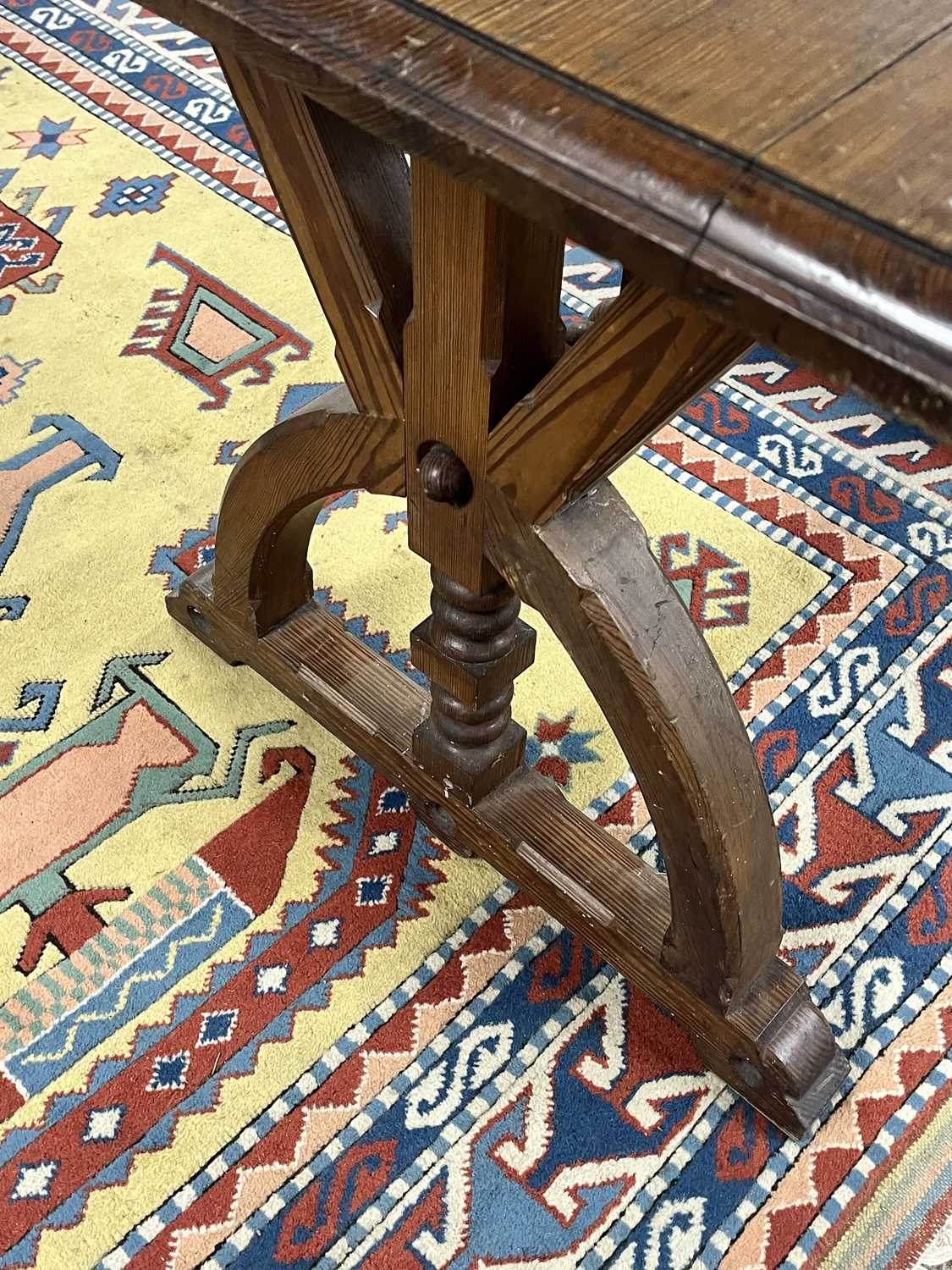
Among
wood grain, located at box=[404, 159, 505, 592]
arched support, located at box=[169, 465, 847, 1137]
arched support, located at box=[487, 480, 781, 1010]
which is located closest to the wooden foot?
arched support, located at box=[169, 465, 847, 1137]

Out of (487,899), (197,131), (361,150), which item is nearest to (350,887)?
(487,899)

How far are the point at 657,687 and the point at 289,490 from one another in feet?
1.59

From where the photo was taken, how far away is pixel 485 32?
0.78m

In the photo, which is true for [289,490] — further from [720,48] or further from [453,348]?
[720,48]

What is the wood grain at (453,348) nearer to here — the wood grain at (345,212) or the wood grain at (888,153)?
the wood grain at (345,212)

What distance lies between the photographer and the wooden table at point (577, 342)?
0.68 meters

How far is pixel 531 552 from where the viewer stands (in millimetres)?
1019

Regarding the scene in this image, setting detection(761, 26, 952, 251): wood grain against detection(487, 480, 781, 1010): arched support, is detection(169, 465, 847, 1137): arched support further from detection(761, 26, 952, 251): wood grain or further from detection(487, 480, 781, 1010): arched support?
detection(761, 26, 952, 251): wood grain

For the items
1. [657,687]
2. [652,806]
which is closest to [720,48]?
[657,687]

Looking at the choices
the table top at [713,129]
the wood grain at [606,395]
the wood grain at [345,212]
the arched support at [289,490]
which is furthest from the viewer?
the arched support at [289,490]

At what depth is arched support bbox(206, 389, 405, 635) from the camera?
1157 millimetres

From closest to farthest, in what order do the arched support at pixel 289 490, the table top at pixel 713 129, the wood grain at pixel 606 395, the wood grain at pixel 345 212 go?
1. the table top at pixel 713 129
2. the wood grain at pixel 606 395
3. the wood grain at pixel 345 212
4. the arched support at pixel 289 490

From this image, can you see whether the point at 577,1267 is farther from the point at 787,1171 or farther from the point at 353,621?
the point at 353,621

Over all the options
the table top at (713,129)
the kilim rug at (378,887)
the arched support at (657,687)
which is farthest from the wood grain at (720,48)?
the kilim rug at (378,887)
